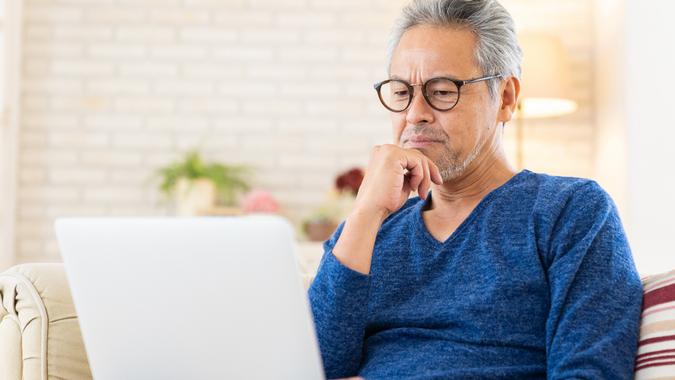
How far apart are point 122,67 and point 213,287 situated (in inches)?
127

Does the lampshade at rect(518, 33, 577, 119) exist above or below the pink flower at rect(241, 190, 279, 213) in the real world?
above

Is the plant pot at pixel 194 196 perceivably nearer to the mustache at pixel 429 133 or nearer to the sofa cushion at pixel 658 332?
the mustache at pixel 429 133

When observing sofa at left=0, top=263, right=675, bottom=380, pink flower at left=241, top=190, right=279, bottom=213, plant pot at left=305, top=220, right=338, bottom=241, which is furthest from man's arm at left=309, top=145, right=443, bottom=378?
pink flower at left=241, top=190, right=279, bottom=213

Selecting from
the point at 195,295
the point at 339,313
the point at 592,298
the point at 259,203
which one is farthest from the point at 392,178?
the point at 259,203

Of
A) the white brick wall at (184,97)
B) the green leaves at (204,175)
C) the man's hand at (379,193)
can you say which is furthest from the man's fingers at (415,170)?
the white brick wall at (184,97)

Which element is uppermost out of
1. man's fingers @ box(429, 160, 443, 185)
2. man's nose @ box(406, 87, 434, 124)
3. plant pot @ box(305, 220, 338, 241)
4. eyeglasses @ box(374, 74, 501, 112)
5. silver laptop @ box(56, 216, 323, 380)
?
eyeglasses @ box(374, 74, 501, 112)

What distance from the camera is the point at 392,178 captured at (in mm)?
1581

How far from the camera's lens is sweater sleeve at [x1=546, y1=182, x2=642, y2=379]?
1315 mm

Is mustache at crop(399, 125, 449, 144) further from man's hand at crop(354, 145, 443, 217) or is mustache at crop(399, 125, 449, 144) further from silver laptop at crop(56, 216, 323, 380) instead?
silver laptop at crop(56, 216, 323, 380)

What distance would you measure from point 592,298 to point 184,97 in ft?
10.1

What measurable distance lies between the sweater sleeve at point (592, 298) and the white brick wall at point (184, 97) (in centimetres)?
275

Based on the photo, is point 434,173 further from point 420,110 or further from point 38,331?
point 38,331

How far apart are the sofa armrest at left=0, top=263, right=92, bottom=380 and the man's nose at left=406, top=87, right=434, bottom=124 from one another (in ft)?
2.26

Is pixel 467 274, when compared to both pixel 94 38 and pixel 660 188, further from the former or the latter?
pixel 94 38
